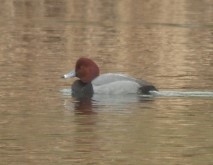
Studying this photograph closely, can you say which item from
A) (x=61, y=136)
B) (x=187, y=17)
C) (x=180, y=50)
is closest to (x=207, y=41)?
(x=180, y=50)

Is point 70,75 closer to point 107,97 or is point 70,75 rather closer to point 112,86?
point 112,86

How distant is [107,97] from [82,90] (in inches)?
16.3

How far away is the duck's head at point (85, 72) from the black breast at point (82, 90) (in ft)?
0.86

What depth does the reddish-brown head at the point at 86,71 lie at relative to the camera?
685 inches

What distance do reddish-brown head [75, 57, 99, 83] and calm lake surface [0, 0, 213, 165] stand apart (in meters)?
0.31

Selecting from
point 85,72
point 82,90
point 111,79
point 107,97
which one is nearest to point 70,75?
point 85,72

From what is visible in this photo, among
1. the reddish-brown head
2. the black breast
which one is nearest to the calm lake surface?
the black breast

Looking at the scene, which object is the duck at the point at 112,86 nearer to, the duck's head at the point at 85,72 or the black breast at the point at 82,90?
the black breast at the point at 82,90

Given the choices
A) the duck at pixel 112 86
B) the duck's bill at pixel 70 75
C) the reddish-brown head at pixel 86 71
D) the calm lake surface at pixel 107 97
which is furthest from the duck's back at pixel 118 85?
the duck's bill at pixel 70 75

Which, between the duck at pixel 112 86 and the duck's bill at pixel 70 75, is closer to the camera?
Result: the duck at pixel 112 86

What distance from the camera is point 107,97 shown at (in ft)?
54.7

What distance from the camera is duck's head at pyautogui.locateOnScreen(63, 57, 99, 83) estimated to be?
1741 centimetres

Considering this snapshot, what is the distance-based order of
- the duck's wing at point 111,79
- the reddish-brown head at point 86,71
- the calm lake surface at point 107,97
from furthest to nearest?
1. the reddish-brown head at point 86,71
2. the duck's wing at point 111,79
3. the calm lake surface at point 107,97

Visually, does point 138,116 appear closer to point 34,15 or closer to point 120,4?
point 34,15
